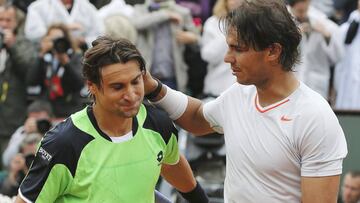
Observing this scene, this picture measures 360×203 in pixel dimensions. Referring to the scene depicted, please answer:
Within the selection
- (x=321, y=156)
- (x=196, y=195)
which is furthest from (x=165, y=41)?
(x=321, y=156)

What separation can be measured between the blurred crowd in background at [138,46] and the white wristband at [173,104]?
412cm

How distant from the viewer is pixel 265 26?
13.8 feet

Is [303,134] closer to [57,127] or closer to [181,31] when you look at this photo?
[57,127]

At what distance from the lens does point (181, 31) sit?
9.38m

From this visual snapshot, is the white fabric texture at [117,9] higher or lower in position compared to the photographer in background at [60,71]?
higher

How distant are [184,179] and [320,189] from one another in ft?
3.23

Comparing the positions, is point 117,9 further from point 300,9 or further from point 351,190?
point 351,190

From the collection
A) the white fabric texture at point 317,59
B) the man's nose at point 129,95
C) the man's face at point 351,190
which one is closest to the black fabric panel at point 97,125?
the man's nose at point 129,95

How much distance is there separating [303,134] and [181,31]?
5.31 meters

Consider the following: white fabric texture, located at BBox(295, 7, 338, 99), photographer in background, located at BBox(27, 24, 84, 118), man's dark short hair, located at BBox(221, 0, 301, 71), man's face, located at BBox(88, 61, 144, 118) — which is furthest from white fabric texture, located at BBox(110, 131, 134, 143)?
white fabric texture, located at BBox(295, 7, 338, 99)

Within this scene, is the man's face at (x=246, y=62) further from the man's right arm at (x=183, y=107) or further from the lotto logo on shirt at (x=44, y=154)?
the lotto logo on shirt at (x=44, y=154)

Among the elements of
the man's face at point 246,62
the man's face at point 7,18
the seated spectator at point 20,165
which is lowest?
the seated spectator at point 20,165

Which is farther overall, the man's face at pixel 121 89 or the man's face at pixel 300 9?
the man's face at pixel 300 9

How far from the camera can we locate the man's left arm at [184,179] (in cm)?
489
